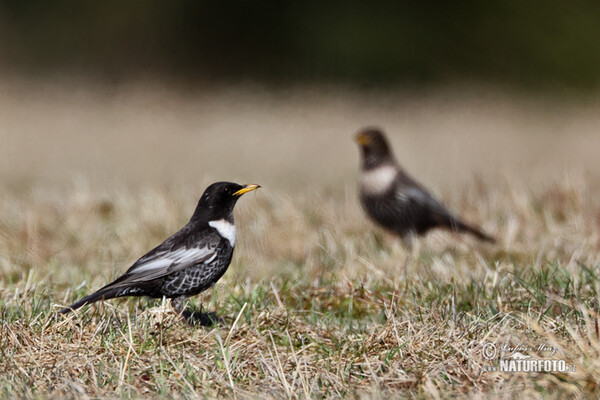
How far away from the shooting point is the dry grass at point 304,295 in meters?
2.66

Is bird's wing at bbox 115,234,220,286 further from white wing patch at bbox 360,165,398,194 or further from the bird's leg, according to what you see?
white wing patch at bbox 360,165,398,194

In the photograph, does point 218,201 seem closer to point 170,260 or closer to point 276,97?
point 170,260

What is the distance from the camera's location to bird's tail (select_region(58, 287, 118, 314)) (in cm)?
307

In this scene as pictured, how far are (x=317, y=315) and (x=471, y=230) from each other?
5.30 ft

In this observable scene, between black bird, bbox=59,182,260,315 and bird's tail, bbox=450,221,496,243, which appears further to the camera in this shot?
bird's tail, bbox=450,221,496,243

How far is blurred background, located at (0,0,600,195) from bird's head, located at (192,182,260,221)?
3081 millimetres

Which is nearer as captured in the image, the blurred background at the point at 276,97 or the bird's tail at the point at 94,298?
the bird's tail at the point at 94,298

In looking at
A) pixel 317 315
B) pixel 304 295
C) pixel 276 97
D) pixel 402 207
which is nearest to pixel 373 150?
pixel 402 207

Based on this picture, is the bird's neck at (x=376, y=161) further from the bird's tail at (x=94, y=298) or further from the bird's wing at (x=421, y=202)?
the bird's tail at (x=94, y=298)

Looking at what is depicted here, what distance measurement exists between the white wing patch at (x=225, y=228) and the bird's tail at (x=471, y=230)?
1882 millimetres

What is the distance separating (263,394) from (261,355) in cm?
25

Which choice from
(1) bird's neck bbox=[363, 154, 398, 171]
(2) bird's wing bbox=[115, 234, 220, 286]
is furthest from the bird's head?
(1) bird's neck bbox=[363, 154, 398, 171]

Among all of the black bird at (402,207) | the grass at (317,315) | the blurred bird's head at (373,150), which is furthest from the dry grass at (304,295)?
the blurred bird's head at (373,150)

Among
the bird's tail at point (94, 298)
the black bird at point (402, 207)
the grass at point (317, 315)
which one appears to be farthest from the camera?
the black bird at point (402, 207)
